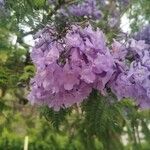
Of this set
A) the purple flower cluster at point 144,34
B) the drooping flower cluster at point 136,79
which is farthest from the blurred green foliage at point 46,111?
the purple flower cluster at point 144,34

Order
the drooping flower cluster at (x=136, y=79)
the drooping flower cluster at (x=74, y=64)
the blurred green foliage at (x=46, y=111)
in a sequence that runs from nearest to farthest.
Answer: the drooping flower cluster at (x=74, y=64), the drooping flower cluster at (x=136, y=79), the blurred green foliage at (x=46, y=111)

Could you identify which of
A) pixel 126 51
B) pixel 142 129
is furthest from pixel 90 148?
pixel 126 51

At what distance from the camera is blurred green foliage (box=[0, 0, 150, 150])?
248cm

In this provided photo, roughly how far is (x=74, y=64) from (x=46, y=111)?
48 cm

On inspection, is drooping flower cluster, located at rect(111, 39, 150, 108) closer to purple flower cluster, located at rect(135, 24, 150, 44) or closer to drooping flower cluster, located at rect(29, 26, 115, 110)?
drooping flower cluster, located at rect(29, 26, 115, 110)

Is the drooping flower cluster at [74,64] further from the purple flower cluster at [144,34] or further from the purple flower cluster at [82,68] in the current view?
the purple flower cluster at [144,34]

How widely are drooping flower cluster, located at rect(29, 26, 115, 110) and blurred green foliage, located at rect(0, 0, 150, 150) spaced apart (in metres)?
0.10

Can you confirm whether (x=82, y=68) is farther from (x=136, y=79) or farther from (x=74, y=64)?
(x=136, y=79)

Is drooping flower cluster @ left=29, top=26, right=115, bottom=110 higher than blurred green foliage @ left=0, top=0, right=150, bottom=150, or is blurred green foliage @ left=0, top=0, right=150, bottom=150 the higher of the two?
blurred green foliage @ left=0, top=0, right=150, bottom=150

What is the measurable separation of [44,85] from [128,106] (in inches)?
75.4

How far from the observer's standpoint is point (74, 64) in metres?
2.11

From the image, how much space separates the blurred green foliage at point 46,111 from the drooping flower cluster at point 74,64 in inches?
3.8

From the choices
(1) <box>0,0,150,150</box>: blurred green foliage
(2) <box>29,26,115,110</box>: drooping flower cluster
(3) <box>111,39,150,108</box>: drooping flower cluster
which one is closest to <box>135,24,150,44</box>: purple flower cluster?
(1) <box>0,0,150,150</box>: blurred green foliage

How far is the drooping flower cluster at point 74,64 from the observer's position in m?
2.11
